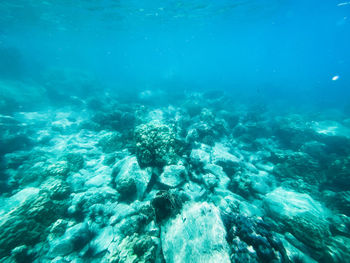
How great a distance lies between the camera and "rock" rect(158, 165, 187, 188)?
5492 mm

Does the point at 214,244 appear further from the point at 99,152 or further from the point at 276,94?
the point at 276,94

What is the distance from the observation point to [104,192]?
5.64 m

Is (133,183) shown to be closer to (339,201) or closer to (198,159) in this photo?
(198,159)

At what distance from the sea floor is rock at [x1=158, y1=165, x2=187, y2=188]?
4 centimetres

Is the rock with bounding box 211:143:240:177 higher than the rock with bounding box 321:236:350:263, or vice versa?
the rock with bounding box 211:143:240:177

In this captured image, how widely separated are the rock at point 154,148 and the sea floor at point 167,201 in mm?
44

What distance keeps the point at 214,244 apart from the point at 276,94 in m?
38.4

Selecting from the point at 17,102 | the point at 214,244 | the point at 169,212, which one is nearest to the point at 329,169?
the point at 214,244

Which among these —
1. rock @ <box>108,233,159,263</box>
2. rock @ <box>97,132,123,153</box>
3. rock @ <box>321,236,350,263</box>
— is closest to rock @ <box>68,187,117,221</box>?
rock @ <box>108,233,159,263</box>

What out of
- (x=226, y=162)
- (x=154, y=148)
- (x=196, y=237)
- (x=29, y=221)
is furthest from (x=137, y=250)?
(x=226, y=162)

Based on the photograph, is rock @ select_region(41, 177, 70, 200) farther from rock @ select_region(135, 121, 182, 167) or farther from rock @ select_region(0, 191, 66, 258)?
rock @ select_region(135, 121, 182, 167)

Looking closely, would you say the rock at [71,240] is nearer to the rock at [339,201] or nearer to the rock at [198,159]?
the rock at [198,159]

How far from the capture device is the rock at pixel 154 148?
247 inches

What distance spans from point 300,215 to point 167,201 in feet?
14.0
